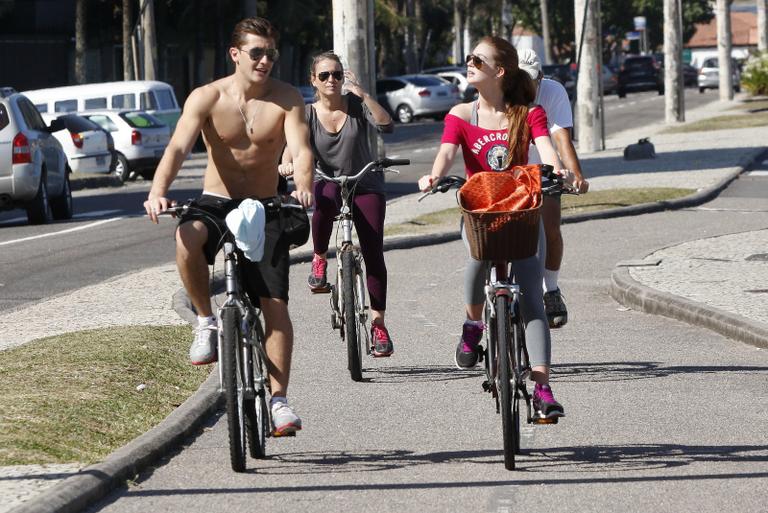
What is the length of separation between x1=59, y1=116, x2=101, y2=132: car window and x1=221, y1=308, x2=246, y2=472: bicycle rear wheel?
24073 millimetres

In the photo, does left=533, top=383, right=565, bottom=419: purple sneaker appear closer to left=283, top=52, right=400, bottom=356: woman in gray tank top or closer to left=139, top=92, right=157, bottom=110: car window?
left=283, top=52, right=400, bottom=356: woman in gray tank top

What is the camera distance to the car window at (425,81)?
55.6 metres

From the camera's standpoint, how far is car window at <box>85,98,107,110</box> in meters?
36.1

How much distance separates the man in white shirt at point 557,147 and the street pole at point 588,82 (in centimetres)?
2357

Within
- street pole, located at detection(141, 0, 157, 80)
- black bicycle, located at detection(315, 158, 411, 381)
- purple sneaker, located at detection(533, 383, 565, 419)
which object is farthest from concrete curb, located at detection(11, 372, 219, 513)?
street pole, located at detection(141, 0, 157, 80)

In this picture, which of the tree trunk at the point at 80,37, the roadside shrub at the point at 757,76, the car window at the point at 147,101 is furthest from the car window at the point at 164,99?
the roadside shrub at the point at 757,76

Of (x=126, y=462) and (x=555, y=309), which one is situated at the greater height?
(x=555, y=309)

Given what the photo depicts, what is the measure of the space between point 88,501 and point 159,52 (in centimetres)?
5360

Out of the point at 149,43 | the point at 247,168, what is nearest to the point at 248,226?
the point at 247,168

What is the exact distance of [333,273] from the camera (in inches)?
583

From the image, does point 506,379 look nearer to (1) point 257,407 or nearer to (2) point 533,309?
(2) point 533,309

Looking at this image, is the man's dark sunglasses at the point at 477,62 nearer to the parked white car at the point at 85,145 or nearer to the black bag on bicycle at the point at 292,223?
the black bag on bicycle at the point at 292,223

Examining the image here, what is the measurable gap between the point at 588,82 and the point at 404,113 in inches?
919

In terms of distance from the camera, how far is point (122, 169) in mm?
32250
